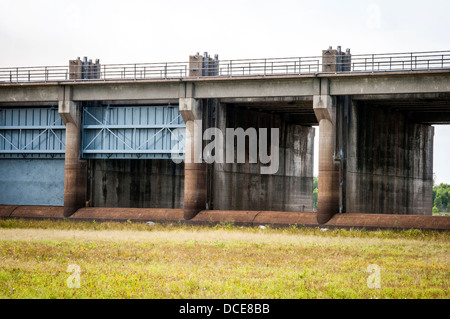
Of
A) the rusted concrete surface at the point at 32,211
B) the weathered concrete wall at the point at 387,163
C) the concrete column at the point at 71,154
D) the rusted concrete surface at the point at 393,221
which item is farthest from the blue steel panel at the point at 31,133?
the rusted concrete surface at the point at 393,221

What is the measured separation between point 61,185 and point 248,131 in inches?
510

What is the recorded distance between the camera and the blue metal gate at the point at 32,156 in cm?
4731

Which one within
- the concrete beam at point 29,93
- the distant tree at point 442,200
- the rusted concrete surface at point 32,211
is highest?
the concrete beam at point 29,93

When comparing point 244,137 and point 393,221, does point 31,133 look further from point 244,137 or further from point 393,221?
point 393,221

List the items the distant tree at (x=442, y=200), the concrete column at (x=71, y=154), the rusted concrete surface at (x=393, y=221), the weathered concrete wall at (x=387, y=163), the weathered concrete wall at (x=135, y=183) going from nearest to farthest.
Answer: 1. the rusted concrete surface at (x=393, y=221)
2. the weathered concrete wall at (x=387, y=163)
3. the concrete column at (x=71, y=154)
4. the weathered concrete wall at (x=135, y=183)
5. the distant tree at (x=442, y=200)

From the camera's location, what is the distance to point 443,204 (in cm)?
18312

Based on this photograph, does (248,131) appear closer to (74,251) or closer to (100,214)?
(100,214)

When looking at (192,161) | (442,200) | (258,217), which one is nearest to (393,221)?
(258,217)

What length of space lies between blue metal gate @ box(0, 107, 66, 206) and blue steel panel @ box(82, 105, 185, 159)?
2172 mm

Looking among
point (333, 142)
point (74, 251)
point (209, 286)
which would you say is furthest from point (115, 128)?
point (209, 286)

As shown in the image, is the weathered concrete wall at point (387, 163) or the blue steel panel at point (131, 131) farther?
the blue steel panel at point (131, 131)

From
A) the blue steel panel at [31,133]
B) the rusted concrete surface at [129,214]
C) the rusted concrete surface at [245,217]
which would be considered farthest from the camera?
the blue steel panel at [31,133]

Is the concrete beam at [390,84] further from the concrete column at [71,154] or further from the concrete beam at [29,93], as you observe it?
the concrete beam at [29,93]

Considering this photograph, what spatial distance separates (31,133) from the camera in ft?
156
